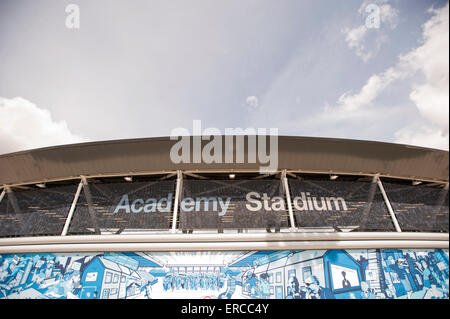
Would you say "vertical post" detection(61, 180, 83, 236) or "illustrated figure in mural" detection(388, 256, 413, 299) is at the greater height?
Answer: "vertical post" detection(61, 180, 83, 236)

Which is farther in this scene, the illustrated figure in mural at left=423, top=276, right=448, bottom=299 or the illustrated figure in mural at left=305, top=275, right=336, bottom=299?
the illustrated figure in mural at left=423, top=276, right=448, bottom=299

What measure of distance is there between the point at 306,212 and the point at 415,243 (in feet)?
11.9

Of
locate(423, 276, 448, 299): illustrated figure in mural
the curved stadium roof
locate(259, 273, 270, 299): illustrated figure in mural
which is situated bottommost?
locate(423, 276, 448, 299): illustrated figure in mural

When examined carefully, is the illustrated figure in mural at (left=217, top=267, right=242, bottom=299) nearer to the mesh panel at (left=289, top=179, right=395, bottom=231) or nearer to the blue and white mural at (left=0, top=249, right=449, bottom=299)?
the blue and white mural at (left=0, top=249, right=449, bottom=299)

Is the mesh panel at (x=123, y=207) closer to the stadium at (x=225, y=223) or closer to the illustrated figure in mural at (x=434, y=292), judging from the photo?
the stadium at (x=225, y=223)

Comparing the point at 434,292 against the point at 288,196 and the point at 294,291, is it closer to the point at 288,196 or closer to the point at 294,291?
the point at 294,291

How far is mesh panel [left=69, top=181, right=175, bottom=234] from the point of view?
750 centimetres

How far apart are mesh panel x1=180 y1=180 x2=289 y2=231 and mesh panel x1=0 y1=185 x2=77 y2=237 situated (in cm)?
443

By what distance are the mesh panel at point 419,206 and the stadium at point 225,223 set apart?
45 millimetres

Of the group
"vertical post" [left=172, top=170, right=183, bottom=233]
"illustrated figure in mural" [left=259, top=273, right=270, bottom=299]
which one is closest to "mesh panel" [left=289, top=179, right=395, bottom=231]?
"illustrated figure in mural" [left=259, top=273, right=270, bottom=299]

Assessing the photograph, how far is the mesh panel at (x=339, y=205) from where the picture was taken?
24.7ft

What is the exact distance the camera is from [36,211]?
8.19 m

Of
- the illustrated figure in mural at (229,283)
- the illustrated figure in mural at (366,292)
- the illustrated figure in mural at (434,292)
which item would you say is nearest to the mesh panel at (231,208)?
the illustrated figure in mural at (229,283)
